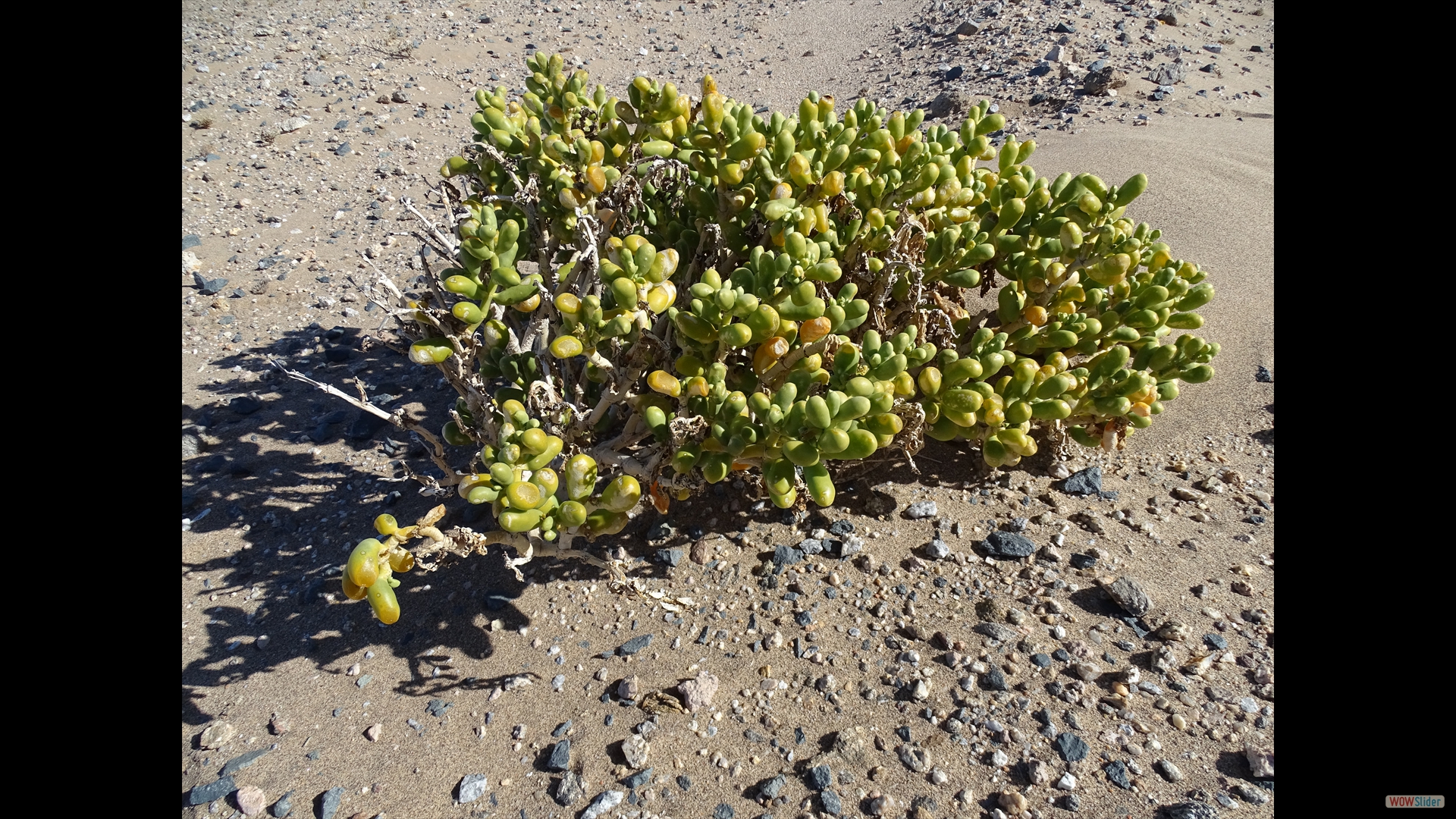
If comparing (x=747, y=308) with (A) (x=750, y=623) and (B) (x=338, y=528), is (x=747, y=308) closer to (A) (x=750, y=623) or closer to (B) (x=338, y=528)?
(A) (x=750, y=623)

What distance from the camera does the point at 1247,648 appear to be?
5.86 feet

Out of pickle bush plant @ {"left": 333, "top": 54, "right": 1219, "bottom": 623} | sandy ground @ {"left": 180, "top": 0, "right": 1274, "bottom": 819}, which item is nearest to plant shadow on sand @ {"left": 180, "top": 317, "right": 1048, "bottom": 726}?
sandy ground @ {"left": 180, "top": 0, "right": 1274, "bottom": 819}

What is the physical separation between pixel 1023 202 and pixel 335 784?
2.35 m

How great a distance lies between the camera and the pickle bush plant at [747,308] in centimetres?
177
